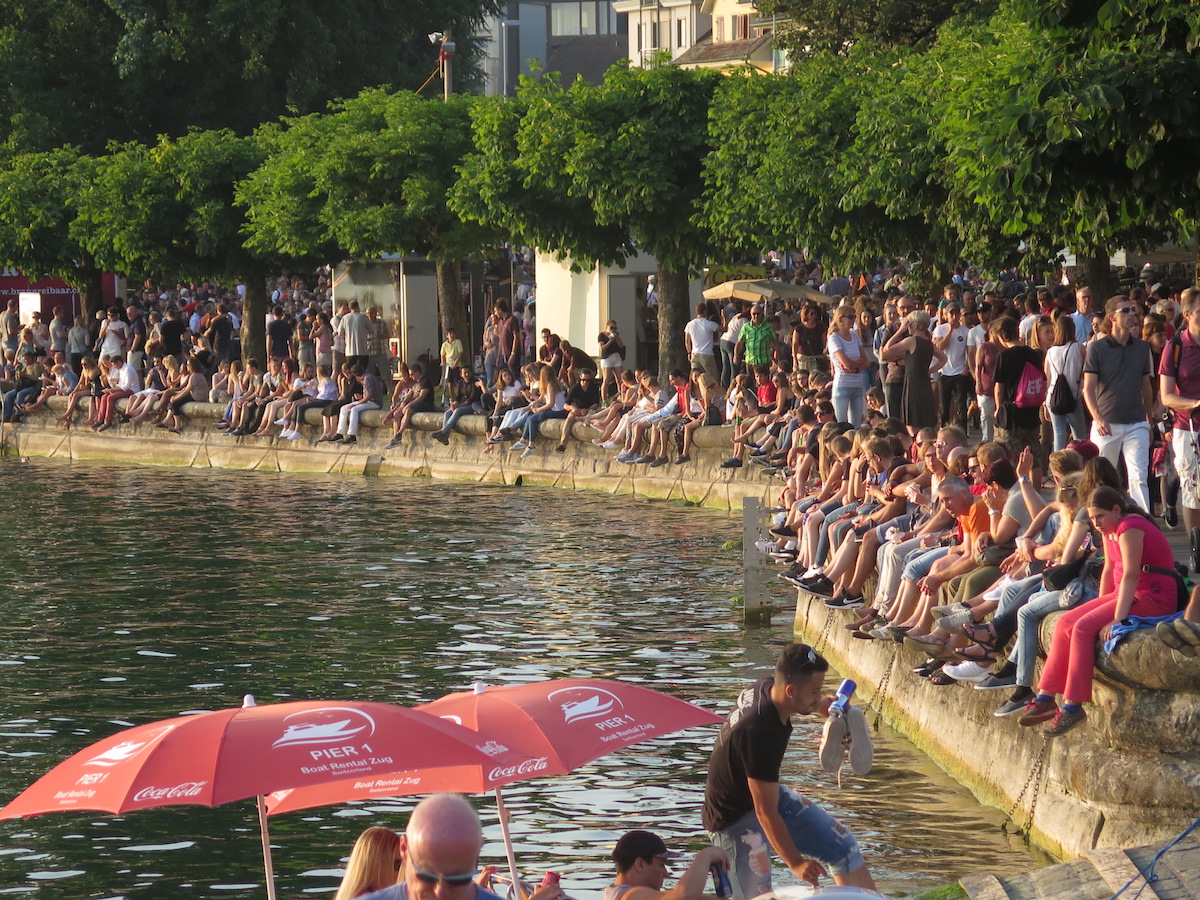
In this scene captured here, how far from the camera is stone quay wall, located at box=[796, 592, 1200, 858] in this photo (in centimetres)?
911

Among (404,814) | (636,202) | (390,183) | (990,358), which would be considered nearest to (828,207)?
(636,202)

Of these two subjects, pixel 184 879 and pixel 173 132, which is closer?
pixel 184 879

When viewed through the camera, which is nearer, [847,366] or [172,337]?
[847,366]

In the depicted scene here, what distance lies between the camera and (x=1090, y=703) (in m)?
9.57

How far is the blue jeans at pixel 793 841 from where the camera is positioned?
7859 millimetres

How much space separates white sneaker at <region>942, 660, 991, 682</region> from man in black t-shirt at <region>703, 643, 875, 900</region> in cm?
305

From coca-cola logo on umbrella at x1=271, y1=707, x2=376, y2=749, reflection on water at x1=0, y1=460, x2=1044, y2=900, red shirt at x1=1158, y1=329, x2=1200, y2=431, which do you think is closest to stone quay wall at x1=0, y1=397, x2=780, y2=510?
reflection on water at x1=0, y1=460, x2=1044, y2=900

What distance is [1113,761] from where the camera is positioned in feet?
30.7

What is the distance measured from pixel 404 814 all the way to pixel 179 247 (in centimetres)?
2992

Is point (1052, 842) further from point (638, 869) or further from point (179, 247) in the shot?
point (179, 247)

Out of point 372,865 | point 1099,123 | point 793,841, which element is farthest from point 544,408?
point 372,865

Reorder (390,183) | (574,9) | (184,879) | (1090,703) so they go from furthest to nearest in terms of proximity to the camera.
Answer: (574,9)
(390,183)
(184,879)
(1090,703)

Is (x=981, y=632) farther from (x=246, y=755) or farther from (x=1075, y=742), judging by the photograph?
(x=246, y=755)

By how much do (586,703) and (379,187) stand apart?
28.0 metres
